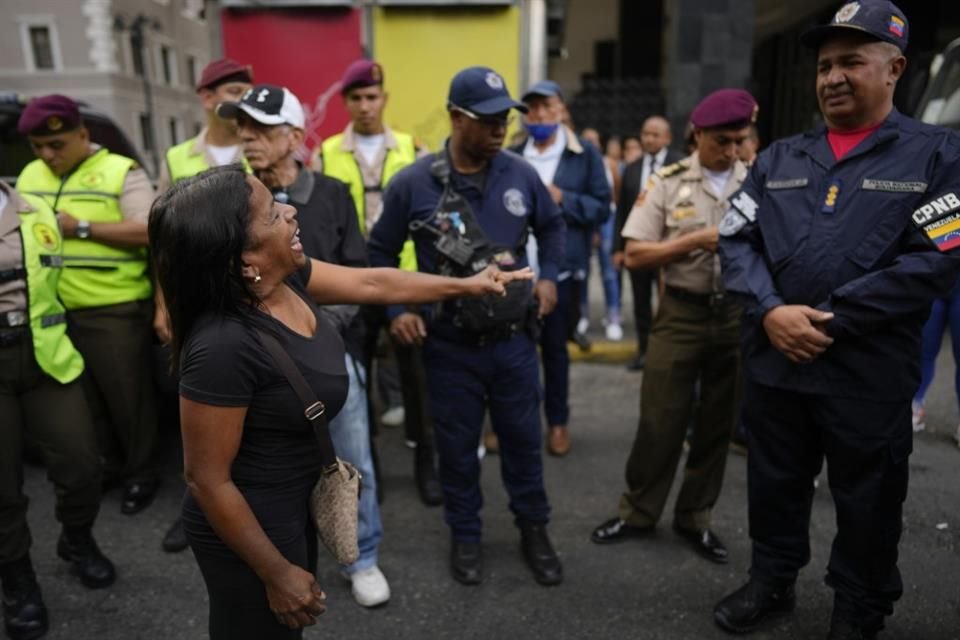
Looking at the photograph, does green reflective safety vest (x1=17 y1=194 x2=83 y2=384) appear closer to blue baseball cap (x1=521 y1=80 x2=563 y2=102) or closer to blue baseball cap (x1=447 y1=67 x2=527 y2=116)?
blue baseball cap (x1=447 y1=67 x2=527 y2=116)

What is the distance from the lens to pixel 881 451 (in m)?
2.20

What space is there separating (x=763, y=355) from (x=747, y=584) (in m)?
0.91

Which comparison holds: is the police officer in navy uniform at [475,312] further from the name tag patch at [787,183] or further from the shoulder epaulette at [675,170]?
the name tag patch at [787,183]

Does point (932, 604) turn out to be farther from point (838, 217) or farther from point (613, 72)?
point (613, 72)

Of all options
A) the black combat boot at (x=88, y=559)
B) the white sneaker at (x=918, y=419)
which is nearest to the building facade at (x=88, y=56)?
the black combat boot at (x=88, y=559)

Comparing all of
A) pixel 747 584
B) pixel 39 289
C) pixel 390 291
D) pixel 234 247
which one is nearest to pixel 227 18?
pixel 39 289

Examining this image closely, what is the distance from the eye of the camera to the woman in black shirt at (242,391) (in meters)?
1.53

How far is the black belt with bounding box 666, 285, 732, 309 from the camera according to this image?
290 centimetres

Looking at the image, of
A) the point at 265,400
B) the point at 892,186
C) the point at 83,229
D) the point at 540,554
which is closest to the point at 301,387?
the point at 265,400

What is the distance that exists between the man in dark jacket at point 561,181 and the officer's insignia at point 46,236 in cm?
258

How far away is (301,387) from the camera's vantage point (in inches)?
63.8

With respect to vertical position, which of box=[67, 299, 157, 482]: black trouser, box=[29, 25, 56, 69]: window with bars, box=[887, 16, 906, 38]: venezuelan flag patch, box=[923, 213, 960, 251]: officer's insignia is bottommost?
box=[67, 299, 157, 482]: black trouser

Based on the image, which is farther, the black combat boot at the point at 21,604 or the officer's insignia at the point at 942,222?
the black combat boot at the point at 21,604

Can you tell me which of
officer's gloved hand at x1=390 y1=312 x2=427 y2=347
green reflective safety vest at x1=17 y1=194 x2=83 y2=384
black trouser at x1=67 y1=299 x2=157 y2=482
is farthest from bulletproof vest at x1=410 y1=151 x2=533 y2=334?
black trouser at x1=67 y1=299 x2=157 y2=482
